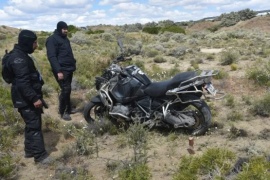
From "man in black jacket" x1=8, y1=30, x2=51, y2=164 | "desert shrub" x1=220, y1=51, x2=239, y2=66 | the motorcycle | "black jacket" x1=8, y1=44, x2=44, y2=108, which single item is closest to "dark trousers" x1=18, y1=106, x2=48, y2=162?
"man in black jacket" x1=8, y1=30, x2=51, y2=164

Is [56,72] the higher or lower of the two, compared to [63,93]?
higher

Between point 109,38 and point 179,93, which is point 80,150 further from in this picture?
point 109,38

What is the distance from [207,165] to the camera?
15.1 feet

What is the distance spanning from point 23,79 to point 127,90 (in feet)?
6.24

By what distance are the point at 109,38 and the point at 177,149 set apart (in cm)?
2194

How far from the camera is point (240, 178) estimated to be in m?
4.09

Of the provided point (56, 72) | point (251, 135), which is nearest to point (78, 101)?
point (56, 72)

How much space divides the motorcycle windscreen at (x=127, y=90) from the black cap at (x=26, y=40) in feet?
5.92

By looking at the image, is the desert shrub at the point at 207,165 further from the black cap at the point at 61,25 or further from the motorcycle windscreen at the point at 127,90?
the black cap at the point at 61,25

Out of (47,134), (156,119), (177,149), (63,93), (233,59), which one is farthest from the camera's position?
(233,59)

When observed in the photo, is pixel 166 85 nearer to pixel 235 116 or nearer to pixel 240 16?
pixel 235 116

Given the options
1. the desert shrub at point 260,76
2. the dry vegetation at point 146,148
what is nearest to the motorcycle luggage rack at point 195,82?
the dry vegetation at point 146,148

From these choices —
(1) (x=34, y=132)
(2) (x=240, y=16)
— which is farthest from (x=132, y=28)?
(1) (x=34, y=132)

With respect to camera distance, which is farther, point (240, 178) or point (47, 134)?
point (47, 134)
